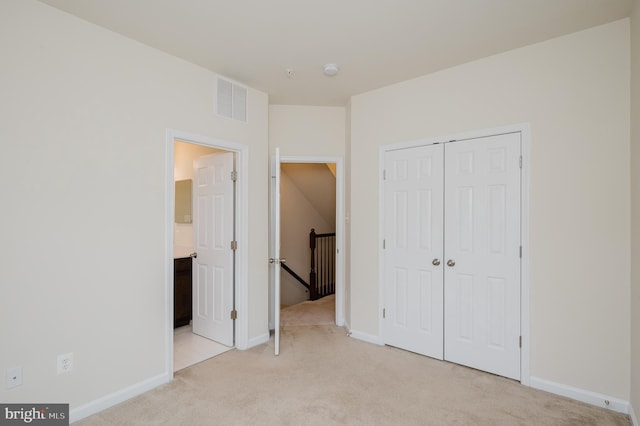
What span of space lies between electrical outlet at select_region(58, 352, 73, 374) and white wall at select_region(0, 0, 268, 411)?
3 centimetres

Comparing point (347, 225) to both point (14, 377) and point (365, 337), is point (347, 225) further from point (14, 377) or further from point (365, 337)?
point (14, 377)

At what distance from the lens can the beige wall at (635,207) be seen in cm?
204

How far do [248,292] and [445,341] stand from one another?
1.99 metres

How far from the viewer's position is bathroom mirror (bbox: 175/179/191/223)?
451cm

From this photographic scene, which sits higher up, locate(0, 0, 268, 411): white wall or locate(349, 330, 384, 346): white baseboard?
locate(0, 0, 268, 411): white wall

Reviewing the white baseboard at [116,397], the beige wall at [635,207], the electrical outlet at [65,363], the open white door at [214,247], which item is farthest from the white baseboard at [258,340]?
the beige wall at [635,207]

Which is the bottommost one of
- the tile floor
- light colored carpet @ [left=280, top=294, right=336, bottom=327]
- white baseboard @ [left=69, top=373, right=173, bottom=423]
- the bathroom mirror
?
light colored carpet @ [left=280, top=294, right=336, bottom=327]

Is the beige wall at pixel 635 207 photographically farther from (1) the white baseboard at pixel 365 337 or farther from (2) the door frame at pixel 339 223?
(2) the door frame at pixel 339 223

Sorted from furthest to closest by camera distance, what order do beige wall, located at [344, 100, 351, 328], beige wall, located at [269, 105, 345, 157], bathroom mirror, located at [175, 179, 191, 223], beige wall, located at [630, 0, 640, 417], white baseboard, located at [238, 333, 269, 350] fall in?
bathroom mirror, located at [175, 179, 191, 223] → beige wall, located at [269, 105, 345, 157] → beige wall, located at [344, 100, 351, 328] → white baseboard, located at [238, 333, 269, 350] → beige wall, located at [630, 0, 640, 417]

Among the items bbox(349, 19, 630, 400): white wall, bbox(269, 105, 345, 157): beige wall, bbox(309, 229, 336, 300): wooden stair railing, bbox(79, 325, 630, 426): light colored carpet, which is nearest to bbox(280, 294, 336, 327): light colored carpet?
bbox(309, 229, 336, 300): wooden stair railing

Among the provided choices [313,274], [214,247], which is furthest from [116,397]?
[313,274]

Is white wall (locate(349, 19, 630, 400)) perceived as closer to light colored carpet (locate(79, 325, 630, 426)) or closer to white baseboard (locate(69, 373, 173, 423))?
light colored carpet (locate(79, 325, 630, 426))

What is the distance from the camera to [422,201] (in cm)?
318

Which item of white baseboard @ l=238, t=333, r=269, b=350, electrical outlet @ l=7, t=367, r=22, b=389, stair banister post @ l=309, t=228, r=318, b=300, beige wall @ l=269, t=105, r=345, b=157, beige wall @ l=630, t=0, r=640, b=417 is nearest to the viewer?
electrical outlet @ l=7, t=367, r=22, b=389
